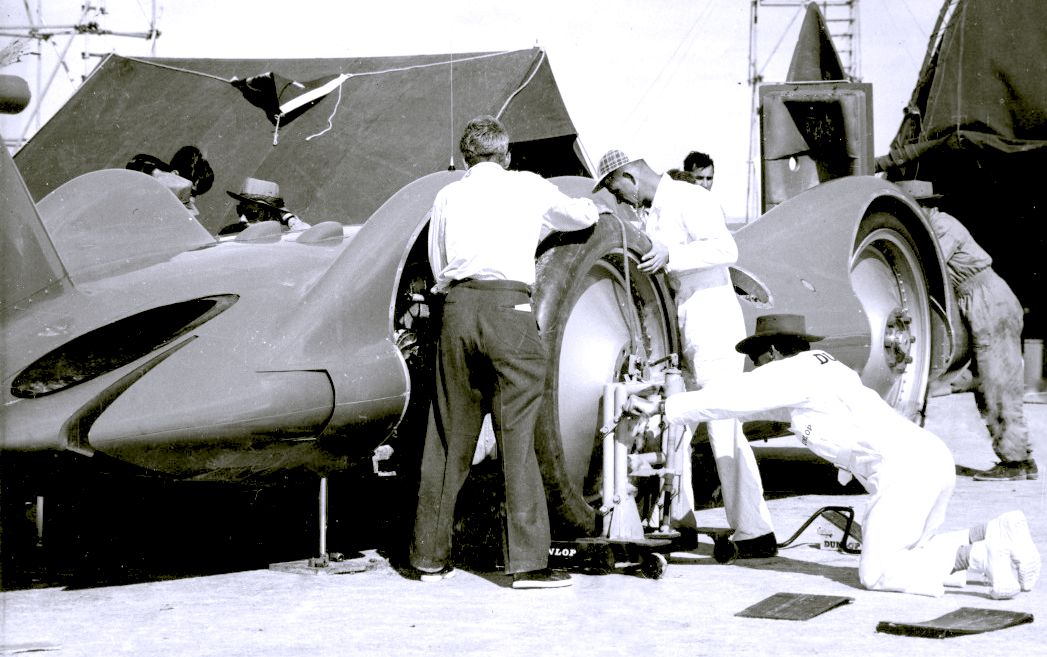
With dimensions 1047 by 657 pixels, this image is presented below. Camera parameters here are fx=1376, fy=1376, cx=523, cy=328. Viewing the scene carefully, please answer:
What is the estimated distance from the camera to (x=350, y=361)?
5207 mm

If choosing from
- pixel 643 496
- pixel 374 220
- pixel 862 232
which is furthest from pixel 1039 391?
pixel 374 220

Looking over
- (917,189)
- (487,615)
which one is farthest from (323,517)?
(917,189)

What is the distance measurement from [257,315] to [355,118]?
6948mm

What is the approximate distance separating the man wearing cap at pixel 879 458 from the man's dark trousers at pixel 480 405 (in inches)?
23.7

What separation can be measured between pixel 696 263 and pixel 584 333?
0.73 metres

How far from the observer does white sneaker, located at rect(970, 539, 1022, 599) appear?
483 centimetres

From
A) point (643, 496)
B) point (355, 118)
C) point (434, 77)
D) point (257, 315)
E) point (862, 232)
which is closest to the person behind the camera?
point (257, 315)

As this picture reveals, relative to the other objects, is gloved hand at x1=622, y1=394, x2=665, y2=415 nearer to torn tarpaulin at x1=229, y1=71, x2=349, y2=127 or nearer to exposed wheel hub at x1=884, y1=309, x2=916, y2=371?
exposed wheel hub at x1=884, y1=309, x2=916, y2=371

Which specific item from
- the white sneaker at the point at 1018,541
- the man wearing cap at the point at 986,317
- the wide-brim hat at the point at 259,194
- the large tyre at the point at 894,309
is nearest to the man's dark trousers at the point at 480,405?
the white sneaker at the point at 1018,541

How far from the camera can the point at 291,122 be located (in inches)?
428

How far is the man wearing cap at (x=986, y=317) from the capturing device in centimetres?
948

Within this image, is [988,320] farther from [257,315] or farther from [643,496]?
[257,315]

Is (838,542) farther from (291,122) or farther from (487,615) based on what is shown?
(291,122)

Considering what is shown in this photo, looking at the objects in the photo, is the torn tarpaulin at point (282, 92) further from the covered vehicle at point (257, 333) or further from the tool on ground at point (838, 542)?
the tool on ground at point (838, 542)
